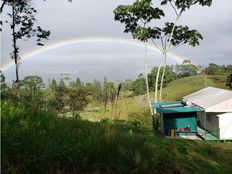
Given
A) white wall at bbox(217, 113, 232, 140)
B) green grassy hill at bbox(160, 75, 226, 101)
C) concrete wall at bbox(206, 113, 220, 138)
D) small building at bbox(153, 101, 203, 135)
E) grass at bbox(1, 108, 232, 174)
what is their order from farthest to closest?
green grassy hill at bbox(160, 75, 226, 101), small building at bbox(153, 101, 203, 135), concrete wall at bbox(206, 113, 220, 138), white wall at bbox(217, 113, 232, 140), grass at bbox(1, 108, 232, 174)

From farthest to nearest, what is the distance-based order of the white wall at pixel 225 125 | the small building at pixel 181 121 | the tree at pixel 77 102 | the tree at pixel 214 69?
the tree at pixel 214 69 → the small building at pixel 181 121 → the white wall at pixel 225 125 → the tree at pixel 77 102

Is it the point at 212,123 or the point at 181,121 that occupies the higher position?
the point at 181,121

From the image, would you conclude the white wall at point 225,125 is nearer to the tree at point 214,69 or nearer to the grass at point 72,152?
the grass at point 72,152

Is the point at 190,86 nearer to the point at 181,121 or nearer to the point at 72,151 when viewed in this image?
the point at 181,121

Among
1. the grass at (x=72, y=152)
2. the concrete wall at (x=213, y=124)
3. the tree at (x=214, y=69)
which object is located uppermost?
the tree at (x=214, y=69)

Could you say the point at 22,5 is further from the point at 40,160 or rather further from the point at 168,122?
the point at 40,160

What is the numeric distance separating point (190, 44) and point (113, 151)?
27958 mm

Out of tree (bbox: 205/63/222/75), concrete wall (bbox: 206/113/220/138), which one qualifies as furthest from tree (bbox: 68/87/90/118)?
tree (bbox: 205/63/222/75)

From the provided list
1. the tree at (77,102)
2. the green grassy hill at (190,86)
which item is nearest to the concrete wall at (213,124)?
the tree at (77,102)

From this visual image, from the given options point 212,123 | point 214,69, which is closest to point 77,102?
point 212,123

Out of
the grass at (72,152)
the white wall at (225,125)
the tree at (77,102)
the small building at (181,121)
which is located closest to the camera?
the grass at (72,152)

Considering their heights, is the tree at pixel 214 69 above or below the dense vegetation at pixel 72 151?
above

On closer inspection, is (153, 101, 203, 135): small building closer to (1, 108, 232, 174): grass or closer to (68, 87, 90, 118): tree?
(68, 87, 90, 118): tree

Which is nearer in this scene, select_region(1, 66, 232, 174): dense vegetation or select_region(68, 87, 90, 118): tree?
select_region(1, 66, 232, 174): dense vegetation
